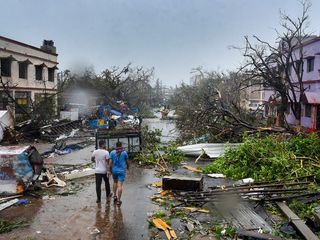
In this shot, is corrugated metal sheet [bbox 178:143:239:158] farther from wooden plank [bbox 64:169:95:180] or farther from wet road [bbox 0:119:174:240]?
wet road [bbox 0:119:174:240]

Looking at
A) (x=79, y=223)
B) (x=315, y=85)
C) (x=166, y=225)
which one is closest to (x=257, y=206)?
(x=166, y=225)

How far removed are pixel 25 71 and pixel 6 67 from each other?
270 centimetres

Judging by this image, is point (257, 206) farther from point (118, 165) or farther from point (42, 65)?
point (42, 65)

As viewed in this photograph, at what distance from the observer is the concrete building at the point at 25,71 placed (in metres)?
27.8

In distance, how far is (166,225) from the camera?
8023 mm

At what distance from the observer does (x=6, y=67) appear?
93.8 ft

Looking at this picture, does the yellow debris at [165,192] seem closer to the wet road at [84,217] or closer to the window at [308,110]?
the wet road at [84,217]

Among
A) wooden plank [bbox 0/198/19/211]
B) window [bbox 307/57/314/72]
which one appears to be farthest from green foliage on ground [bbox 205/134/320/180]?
window [bbox 307/57/314/72]

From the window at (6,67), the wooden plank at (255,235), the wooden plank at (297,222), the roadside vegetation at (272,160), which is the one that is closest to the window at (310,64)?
the roadside vegetation at (272,160)

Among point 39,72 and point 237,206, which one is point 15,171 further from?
point 39,72

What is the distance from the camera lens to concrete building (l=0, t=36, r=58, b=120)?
91.2 feet

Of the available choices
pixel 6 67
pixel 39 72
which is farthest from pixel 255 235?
pixel 39 72

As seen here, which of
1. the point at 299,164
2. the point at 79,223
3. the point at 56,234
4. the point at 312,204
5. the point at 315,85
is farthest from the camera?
the point at 315,85

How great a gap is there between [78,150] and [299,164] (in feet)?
38.0
